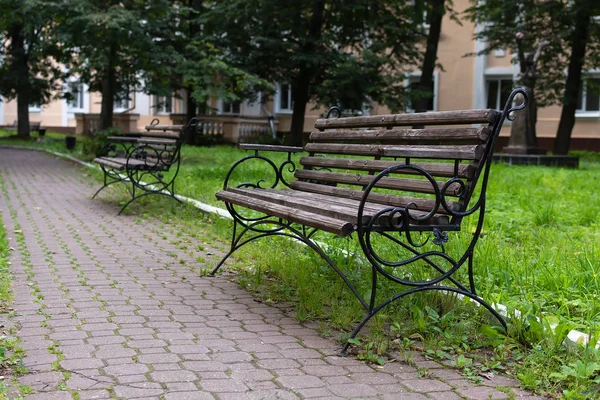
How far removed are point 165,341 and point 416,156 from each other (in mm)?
1705

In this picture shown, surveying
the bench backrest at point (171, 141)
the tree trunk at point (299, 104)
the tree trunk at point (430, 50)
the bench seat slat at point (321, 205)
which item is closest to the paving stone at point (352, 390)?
the bench seat slat at point (321, 205)

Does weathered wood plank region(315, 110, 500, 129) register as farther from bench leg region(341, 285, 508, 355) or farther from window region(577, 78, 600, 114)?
window region(577, 78, 600, 114)

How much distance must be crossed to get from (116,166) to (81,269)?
3.70m

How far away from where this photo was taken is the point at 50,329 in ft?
13.5

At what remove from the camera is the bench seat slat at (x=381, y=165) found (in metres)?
4.12

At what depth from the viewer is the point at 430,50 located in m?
21.9

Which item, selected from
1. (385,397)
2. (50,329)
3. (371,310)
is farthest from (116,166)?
(385,397)

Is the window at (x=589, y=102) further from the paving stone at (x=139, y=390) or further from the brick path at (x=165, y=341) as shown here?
the paving stone at (x=139, y=390)

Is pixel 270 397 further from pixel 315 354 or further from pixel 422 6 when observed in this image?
pixel 422 6

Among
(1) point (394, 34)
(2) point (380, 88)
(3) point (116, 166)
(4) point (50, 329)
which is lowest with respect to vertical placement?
(4) point (50, 329)

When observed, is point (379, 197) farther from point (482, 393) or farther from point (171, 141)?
point (171, 141)

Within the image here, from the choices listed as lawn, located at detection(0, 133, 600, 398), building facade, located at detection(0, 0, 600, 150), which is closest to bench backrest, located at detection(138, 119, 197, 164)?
lawn, located at detection(0, 133, 600, 398)

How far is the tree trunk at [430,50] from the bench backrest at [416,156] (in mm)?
16380

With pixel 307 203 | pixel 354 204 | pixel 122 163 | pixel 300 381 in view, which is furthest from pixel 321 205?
pixel 122 163
